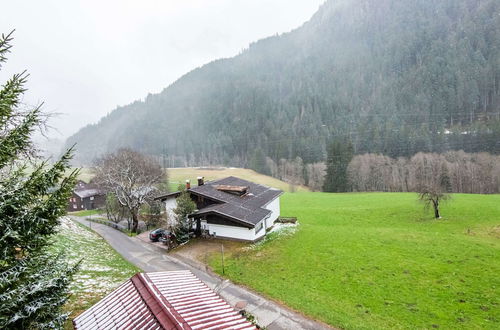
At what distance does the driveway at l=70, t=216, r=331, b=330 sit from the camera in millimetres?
16953

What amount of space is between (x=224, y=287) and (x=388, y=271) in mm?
13466

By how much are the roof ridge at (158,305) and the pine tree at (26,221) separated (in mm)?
2649

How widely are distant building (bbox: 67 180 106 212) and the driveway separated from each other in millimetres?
47342

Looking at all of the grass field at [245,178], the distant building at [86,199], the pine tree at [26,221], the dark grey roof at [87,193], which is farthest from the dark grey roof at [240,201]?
the dark grey roof at [87,193]

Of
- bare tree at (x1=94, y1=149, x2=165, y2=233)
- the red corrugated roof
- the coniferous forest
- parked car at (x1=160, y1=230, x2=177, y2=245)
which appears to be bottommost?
parked car at (x1=160, y1=230, x2=177, y2=245)

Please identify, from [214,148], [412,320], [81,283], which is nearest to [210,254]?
[81,283]

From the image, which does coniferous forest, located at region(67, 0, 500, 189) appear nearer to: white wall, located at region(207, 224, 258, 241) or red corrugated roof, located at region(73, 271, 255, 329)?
white wall, located at region(207, 224, 258, 241)

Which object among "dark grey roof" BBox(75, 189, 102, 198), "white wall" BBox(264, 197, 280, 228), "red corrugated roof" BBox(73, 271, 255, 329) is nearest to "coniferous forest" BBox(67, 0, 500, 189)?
"dark grey roof" BBox(75, 189, 102, 198)

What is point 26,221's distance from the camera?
318 inches

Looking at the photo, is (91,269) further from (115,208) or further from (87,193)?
(87,193)

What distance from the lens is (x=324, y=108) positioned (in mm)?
179250

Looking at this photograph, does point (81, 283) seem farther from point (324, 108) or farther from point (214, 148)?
point (324, 108)

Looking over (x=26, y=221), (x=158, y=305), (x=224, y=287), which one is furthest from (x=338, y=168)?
(x=26, y=221)

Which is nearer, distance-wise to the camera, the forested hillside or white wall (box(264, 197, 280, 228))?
white wall (box(264, 197, 280, 228))
